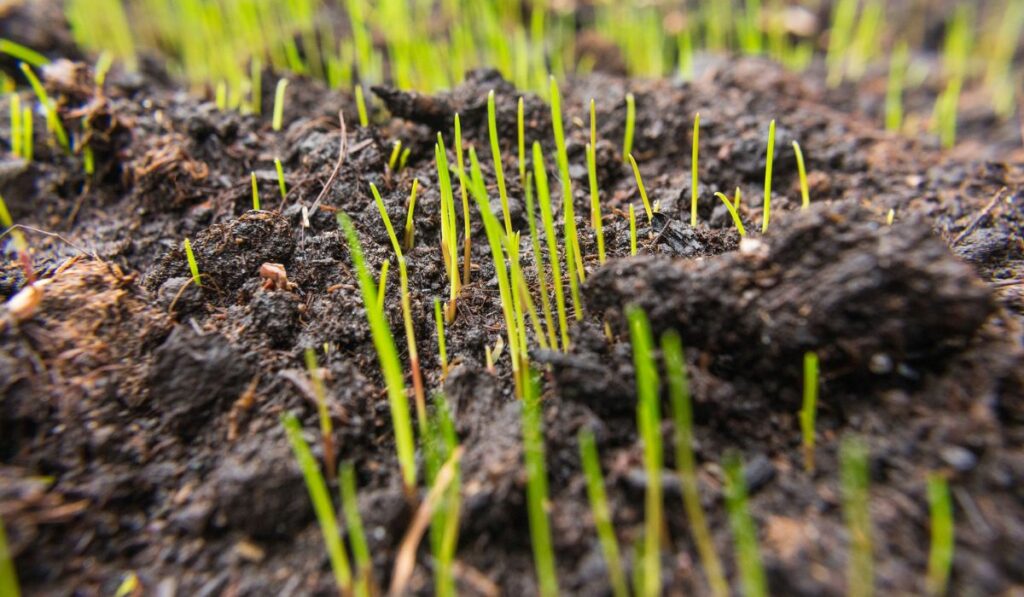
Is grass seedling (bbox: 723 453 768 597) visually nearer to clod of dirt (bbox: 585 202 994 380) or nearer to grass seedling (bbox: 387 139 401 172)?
clod of dirt (bbox: 585 202 994 380)

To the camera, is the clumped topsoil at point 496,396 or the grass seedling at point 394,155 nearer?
the clumped topsoil at point 496,396

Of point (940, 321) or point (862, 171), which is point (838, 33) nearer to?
point (862, 171)

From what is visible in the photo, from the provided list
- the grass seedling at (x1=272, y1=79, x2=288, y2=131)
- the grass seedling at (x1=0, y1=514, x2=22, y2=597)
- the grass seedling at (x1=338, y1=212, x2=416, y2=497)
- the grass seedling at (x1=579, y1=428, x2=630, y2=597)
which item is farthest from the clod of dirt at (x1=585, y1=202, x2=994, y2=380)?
the grass seedling at (x1=272, y1=79, x2=288, y2=131)

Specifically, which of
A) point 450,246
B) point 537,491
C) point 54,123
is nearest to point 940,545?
point 537,491

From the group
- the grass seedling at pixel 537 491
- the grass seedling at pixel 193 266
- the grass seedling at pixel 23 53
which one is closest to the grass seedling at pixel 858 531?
the grass seedling at pixel 537 491

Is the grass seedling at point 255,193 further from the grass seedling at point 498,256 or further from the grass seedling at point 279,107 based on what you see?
the grass seedling at point 498,256

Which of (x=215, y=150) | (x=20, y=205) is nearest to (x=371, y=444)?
(x=215, y=150)
